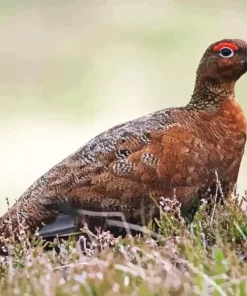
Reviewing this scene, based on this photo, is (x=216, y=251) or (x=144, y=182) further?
(x=144, y=182)

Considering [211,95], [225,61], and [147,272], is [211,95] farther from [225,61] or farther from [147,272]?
[147,272]

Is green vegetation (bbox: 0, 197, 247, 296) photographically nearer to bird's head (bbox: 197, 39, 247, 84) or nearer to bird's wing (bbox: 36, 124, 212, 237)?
bird's wing (bbox: 36, 124, 212, 237)

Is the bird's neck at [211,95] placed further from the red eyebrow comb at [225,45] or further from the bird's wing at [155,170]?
the bird's wing at [155,170]

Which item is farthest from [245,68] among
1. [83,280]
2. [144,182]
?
[83,280]

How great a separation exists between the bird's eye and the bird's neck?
0.26 meters

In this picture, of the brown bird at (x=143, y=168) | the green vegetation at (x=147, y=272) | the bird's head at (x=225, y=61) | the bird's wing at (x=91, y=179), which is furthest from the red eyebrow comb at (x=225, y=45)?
the green vegetation at (x=147, y=272)

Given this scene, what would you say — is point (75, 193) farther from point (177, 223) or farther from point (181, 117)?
point (177, 223)

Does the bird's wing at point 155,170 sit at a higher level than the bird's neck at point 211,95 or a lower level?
lower

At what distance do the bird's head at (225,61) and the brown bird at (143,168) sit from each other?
13.4 inches

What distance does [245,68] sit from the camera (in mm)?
7754

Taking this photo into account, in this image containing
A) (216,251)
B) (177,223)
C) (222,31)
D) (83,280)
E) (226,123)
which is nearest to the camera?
(83,280)

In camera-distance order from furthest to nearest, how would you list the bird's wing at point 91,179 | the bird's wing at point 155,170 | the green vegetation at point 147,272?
the bird's wing at point 91,179 → the bird's wing at point 155,170 → the green vegetation at point 147,272

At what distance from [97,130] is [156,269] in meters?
22.9

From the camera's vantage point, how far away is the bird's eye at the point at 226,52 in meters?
7.76
